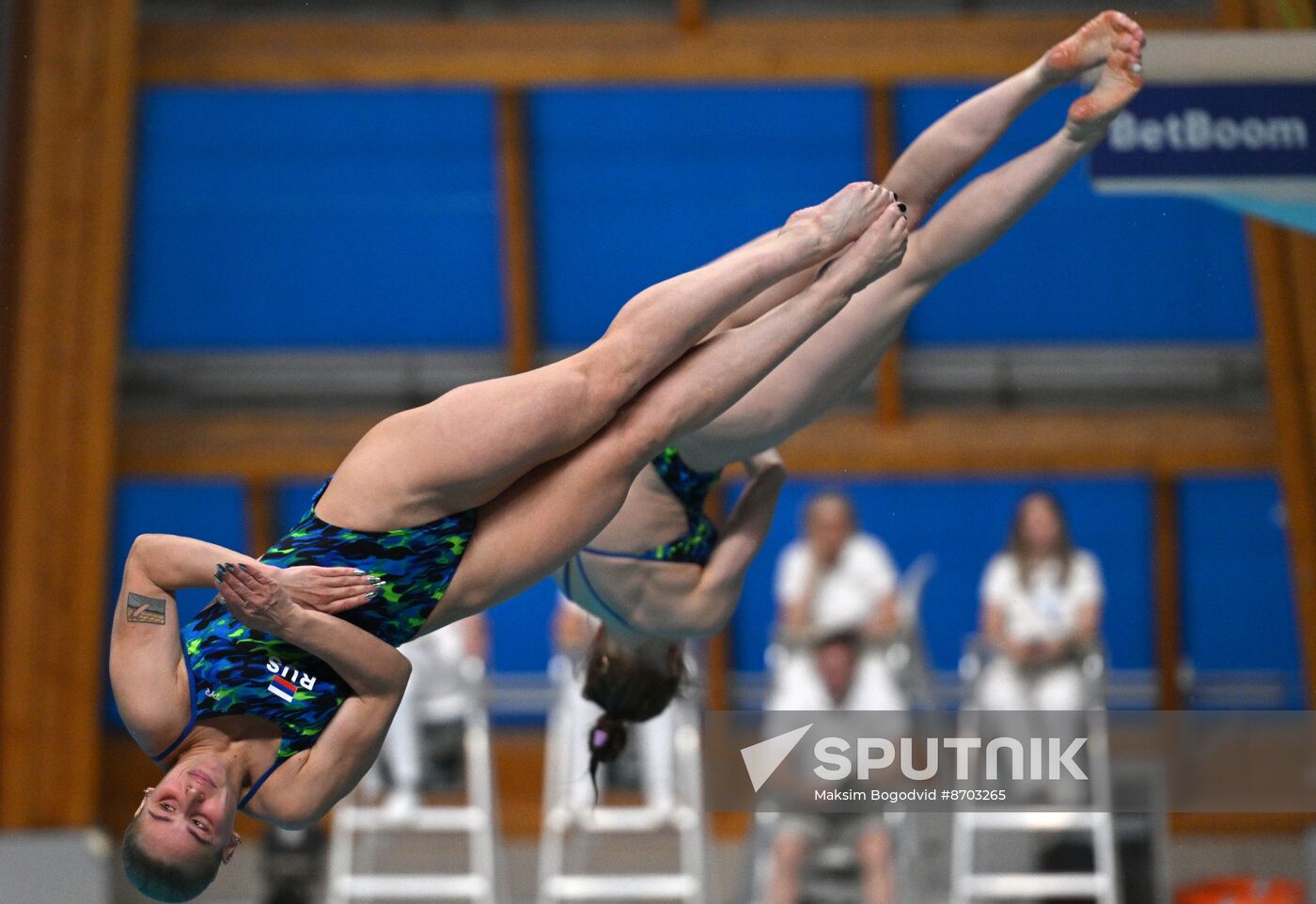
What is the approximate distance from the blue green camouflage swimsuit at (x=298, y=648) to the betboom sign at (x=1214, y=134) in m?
2.38

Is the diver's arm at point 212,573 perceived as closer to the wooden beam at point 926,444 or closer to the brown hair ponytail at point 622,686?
the brown hair ponytail at point 622,686

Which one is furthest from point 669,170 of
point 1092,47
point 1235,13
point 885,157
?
point 1092,47

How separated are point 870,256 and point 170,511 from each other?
524 centimetres

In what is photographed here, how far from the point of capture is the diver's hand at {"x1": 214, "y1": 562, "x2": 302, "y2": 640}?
284cm

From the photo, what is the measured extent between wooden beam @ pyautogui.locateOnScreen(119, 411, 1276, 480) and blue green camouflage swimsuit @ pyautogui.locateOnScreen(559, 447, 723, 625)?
11.6ft

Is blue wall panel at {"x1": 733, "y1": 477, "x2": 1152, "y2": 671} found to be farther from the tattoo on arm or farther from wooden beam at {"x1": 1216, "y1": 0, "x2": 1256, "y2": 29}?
the tattoo on arm

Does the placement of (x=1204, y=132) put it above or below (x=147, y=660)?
above

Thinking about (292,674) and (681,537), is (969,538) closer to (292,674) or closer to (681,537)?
(681,537)

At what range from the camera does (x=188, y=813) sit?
2891 millimetres

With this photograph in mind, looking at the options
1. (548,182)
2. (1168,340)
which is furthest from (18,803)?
(1168,340)

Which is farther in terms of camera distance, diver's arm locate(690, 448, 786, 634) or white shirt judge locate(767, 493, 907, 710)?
white shirt judge locate(767, 493, 907, 710)

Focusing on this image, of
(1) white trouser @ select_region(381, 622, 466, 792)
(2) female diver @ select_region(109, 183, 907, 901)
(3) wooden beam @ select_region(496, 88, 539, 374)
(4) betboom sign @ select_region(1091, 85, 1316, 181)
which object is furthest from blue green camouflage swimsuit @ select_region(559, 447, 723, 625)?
(3) wooden beam @ select_region(496, 88, 539, 374)

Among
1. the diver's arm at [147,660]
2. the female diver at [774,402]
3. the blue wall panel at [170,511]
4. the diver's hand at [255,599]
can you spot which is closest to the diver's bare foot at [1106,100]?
the female diver at [774,402]

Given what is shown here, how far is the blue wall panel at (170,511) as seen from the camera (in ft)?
24.6
